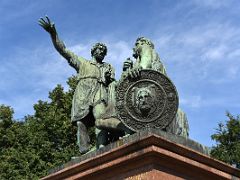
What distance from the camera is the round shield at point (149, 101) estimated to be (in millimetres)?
7828

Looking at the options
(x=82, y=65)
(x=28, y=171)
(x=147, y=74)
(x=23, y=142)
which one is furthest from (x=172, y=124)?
(x=23, y=142)

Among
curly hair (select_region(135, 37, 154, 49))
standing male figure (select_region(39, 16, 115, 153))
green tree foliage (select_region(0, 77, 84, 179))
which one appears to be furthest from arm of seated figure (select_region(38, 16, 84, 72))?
green tree foliage (select_region(0, 77, 84, 179))

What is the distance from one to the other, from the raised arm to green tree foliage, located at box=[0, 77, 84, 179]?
15310 millimetres

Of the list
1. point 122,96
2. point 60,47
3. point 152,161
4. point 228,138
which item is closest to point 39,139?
point 228,138

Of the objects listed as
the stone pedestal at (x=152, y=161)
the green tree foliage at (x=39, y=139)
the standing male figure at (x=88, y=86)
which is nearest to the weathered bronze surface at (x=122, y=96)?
the standing male figure at (x=88, y=86)

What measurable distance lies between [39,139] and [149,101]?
1976 centimetres

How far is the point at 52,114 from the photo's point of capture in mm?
27609

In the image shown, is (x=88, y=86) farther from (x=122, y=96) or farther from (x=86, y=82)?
(x=122, y=96)

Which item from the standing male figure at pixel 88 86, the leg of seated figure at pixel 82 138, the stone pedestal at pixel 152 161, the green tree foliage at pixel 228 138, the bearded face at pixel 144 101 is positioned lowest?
the stone pedestal at pixel 152 161

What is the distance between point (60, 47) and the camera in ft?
31.9

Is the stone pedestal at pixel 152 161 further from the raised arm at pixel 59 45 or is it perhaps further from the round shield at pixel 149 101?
the raised arm at pixel 59 45

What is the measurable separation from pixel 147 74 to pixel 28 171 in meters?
18.6

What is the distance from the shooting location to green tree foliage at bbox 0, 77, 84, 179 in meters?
25.6

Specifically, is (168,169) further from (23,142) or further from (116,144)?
(23,142)
